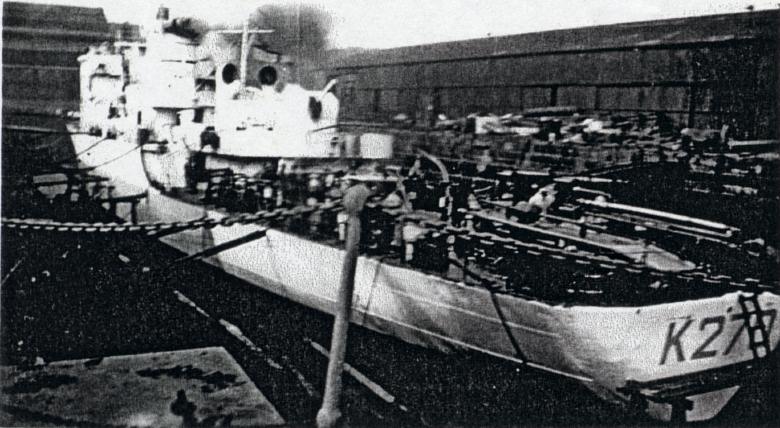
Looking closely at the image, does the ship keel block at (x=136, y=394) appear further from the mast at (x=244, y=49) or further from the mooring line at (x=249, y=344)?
the mast at (x=244, y=49)

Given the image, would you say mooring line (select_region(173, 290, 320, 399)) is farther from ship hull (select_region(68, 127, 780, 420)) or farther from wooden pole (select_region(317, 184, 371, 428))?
wooden pole (select_region(317, 184, 371, 428))

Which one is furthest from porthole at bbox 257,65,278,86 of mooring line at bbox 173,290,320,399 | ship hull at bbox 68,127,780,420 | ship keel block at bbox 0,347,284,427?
ship keel block at bbox 0,347,284,427

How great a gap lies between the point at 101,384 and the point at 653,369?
128 inches

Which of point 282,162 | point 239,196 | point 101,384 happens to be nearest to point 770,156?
point 282,162

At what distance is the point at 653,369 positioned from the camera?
399 cm

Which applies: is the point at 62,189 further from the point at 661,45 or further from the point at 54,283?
the point at 661,45

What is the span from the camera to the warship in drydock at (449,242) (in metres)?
4.02

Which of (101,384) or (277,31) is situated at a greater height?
(277,31)

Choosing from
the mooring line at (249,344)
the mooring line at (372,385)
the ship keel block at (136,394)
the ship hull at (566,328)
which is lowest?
the mooring line at (372,385)

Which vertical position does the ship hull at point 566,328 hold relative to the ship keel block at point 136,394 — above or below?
above

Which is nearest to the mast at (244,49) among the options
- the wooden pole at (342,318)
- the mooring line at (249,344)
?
the mooring line at (249,344)

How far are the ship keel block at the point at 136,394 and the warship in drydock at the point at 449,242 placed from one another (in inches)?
34.2

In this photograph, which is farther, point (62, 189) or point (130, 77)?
point (130, 77)

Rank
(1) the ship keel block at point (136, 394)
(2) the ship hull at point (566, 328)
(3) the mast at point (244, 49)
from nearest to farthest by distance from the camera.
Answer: (1) the ship keel block at point (136, 394) → (2) the ship hull at point (566, 328) → (3) the mast at point (244, 49)
